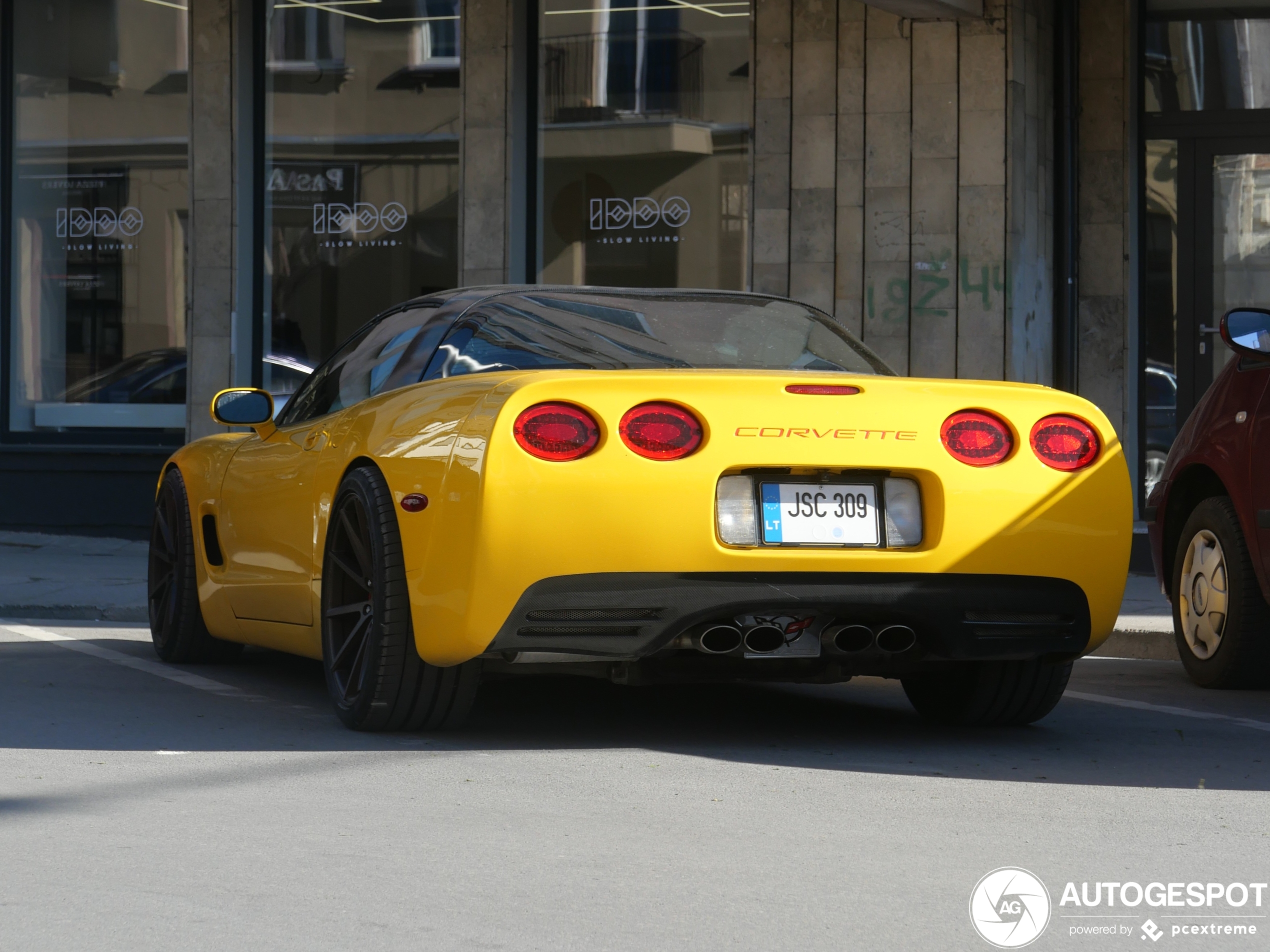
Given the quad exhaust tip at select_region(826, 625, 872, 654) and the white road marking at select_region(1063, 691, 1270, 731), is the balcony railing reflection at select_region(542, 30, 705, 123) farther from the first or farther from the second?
the quad exhaust tip at select_region(826, 625, 872, 654)

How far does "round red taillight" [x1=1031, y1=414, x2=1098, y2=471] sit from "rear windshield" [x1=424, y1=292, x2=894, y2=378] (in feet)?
2.28

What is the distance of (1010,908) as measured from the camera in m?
3.39

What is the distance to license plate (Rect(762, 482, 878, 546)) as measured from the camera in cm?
487

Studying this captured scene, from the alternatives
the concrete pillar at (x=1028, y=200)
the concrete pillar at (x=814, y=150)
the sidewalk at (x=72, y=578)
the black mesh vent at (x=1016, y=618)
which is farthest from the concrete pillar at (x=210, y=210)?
the black mesh vent at (x=1016, y=618)

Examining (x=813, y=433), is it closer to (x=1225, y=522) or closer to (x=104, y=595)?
(x=1225, y=522)

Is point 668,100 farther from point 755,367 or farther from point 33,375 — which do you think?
point 755,367

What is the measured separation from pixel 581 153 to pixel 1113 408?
161 inches

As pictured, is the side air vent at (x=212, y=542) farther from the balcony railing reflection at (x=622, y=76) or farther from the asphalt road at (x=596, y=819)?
the balcony railing reflection at (x=622, y=76)

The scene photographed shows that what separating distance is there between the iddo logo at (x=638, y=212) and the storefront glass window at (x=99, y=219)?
3194mm

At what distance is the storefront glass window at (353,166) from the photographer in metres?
13.2

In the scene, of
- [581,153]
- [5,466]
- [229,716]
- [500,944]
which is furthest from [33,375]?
[500,944]

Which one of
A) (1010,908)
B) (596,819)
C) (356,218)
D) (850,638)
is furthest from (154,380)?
(1010,908)

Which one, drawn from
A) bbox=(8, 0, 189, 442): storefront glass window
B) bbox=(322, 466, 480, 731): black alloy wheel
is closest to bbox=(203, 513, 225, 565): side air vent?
bbox=(322, 466, 480, 731): black alloy wheel

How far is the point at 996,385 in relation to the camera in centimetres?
517
